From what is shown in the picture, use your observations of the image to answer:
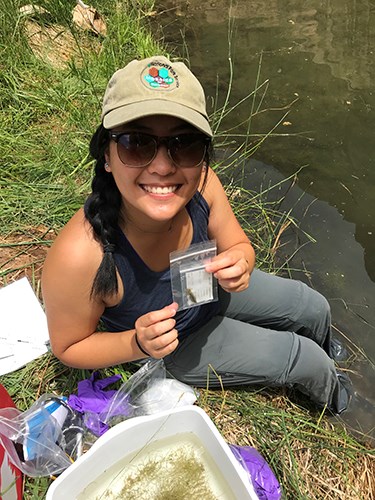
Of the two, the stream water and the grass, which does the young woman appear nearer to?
the grass

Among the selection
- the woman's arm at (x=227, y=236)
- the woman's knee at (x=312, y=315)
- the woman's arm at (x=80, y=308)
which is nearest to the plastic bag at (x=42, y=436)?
the woman's arm at (x=80, y=308)

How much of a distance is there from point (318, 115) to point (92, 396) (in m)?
2.81

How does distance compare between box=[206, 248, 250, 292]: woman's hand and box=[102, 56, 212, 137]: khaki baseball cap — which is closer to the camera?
box=[102, 56, 212, 137]: khaki baseball cap

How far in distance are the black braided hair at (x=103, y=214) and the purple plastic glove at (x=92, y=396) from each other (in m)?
0.54

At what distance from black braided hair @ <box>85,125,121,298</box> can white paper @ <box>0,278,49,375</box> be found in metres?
0.78

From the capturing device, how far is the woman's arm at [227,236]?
1.49m

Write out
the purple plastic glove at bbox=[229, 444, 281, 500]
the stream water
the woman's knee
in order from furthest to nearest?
the stream water
the woman's knee
the purple plastic glove at bbox=[229, 444, 281, 500]

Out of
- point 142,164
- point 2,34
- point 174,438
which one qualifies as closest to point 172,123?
point 142,164

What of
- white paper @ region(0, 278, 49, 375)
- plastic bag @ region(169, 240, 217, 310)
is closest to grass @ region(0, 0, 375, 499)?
white paper @ region(0, 278, 49, 375)

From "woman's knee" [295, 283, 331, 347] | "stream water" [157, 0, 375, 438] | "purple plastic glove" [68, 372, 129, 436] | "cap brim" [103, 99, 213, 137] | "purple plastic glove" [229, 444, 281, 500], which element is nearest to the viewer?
"cap brim" [103, 99, 213, 137]

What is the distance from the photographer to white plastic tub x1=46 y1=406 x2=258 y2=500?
4.36ft

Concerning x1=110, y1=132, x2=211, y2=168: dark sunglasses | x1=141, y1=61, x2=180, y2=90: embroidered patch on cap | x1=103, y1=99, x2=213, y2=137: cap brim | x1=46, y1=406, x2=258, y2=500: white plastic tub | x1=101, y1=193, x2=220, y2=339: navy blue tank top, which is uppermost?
x1=141, y1=61, x2=180, y2=90: embroidered patch on cap

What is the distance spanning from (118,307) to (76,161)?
154cm

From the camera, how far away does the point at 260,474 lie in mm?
1617
